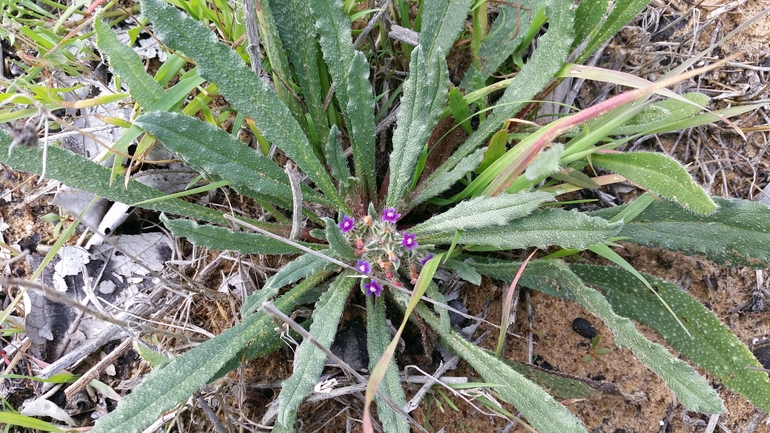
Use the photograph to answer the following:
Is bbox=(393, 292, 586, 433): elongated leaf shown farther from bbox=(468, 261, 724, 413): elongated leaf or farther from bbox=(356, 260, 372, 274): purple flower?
bbox=(468, 261, 724, 413): elongated leaf

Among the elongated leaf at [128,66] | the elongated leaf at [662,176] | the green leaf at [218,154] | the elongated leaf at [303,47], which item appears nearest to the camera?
the elongated leaf at [662,176]

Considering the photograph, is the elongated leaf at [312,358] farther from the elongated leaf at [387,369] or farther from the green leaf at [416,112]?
the green leaf at [416,112]

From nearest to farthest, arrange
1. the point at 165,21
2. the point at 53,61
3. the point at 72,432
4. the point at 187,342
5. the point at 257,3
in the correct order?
the point at 165,21
the point at 257,3
the point at 72,432
the point at 187,342
the point at 53,61

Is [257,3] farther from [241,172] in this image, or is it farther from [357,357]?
[357,357]

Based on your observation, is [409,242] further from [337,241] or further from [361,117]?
[361,117]

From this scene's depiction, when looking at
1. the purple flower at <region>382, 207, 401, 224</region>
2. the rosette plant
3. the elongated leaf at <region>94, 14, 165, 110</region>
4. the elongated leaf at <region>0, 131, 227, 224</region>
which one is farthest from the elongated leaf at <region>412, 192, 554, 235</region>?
the elongated leaf at <region>94, 14, 165, 110</region>

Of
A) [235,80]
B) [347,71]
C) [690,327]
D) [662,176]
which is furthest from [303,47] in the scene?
[690,327]

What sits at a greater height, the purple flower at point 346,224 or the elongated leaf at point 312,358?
the purple flower at point 346,224

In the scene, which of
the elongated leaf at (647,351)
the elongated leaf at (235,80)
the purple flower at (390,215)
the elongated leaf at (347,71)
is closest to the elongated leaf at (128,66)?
the elongated leaf at (235,80)

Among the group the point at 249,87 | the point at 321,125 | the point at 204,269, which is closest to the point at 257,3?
the point at 249,87
